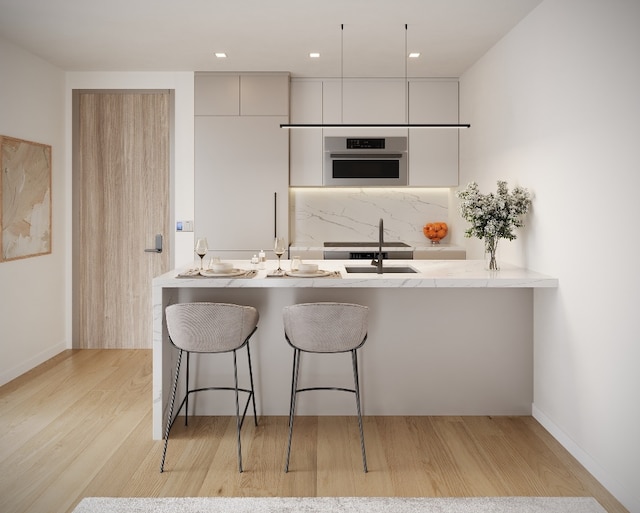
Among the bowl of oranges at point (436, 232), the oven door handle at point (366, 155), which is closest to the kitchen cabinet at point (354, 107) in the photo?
the oven door handle at point (366, 155)

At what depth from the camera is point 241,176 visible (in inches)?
203

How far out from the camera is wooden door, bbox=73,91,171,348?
5156 mm

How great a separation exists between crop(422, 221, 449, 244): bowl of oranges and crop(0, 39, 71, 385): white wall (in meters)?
3.50

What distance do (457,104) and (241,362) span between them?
3.40 meters

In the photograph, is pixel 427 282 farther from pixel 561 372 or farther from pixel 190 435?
pixel 190 435

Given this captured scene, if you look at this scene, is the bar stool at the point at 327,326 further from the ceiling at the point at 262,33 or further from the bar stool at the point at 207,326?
the ceiling at the point at 262,33

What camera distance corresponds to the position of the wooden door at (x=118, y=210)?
516 centimetres

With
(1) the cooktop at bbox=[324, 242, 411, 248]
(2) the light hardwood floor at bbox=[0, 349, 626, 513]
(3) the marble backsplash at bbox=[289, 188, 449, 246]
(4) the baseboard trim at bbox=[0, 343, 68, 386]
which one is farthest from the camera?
(3) the marble backsplash at bbox=[289, 188, 449, 246]

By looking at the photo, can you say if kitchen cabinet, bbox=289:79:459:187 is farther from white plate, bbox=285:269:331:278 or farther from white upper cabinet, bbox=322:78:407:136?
white plate, bbox=285:269:331:278

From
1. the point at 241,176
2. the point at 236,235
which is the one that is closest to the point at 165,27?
the point at 241,176

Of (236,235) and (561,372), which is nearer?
(561,372)

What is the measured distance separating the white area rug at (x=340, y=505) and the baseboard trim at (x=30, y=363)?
2178mm

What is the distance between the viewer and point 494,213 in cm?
349

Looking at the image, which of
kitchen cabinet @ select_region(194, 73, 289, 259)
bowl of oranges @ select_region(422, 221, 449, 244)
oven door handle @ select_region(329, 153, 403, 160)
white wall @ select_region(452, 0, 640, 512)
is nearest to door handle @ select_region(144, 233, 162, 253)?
kitchen cabinet @ select_region(194, 73, 289, 259)
